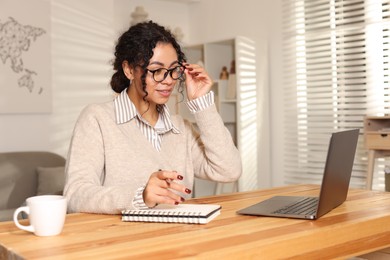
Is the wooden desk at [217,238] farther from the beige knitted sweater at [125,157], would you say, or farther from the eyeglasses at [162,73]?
the eyeglasses at [162,73]

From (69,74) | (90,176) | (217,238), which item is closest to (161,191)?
(217,238)

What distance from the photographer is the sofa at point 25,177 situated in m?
3.75

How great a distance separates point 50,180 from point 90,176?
234 cm

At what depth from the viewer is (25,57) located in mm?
4090

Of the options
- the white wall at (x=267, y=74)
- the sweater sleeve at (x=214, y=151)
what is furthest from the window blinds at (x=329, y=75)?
the sweater sleeve at (x=214, y=151)

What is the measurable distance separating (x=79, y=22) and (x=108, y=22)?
0.27m

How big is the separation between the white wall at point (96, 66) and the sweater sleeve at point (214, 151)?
8.35ft

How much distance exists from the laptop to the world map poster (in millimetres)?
2973

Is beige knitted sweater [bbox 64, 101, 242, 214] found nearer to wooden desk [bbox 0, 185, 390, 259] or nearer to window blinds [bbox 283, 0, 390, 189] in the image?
wooden desk [bbox 0, 185, 390, 259]

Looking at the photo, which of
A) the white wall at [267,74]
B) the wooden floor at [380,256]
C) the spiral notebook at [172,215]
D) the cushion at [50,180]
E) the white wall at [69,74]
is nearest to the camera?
the spiral notebook at [172,215]

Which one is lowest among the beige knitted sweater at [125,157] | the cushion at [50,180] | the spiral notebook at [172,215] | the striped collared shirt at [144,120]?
the cushion at [50,180]

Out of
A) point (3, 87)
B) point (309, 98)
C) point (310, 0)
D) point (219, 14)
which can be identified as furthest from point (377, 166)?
point (3, 87)

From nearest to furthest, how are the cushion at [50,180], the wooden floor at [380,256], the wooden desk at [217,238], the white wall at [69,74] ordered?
the wooden desk at [217,238], the wooden floor at [380,256], the cushion at [50,180], the white wall at [69,74]

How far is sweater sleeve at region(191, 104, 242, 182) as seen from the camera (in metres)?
1.81
